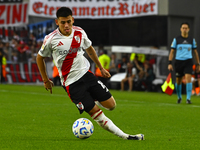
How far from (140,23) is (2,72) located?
7678mm

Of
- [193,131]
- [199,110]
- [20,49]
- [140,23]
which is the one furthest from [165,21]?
[193,131]

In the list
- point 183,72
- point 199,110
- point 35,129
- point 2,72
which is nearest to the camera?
point 35,129

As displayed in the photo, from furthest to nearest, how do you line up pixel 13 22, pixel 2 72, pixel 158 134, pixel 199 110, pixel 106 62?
pixel 13 22 → pixel 2 72 → pixel 106 62 → pixel 199 110 → pixel 158 134

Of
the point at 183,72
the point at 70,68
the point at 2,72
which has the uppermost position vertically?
the point at 70,68

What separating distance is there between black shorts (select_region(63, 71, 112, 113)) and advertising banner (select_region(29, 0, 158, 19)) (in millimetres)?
16023

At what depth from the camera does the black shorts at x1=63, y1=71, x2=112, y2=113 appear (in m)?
6.77

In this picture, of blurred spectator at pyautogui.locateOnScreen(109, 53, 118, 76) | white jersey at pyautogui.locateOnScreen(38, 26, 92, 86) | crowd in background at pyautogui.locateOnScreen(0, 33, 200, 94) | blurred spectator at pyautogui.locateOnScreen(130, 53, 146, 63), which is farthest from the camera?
blurred spectator at pyautogui.locateOnScreen(109, 53, 118, 76)

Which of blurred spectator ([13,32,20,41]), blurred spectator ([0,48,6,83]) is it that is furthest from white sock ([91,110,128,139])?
blurred spectator ([13,32,20,41])

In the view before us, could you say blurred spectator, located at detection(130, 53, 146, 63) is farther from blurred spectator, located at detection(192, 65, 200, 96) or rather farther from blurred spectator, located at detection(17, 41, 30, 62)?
blurred spectator, located at detection(17, 41, 30, 62)

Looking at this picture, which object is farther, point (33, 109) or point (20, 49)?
point (20, 49)

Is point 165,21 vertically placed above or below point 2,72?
above

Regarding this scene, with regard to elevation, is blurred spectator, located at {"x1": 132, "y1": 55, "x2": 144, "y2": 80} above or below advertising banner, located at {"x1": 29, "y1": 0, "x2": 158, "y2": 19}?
below

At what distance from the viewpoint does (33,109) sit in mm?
11938

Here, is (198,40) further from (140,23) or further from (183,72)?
(183,72)
